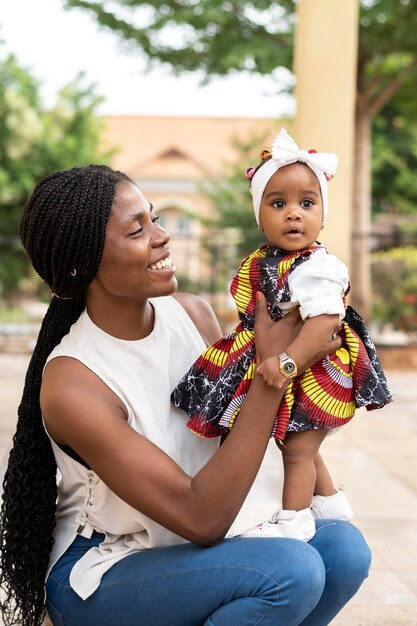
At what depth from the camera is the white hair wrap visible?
259cm

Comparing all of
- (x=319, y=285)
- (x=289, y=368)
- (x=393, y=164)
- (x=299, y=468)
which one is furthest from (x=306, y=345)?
(x=393, y=164)

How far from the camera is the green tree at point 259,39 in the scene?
12.8 meters

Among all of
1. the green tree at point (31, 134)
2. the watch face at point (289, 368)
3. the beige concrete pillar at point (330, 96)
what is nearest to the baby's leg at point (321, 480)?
the watch face at point (289, 368)

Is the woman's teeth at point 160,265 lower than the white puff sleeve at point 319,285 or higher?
higher

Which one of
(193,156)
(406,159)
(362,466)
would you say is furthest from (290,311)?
(193,156)

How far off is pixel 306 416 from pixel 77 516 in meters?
0.63

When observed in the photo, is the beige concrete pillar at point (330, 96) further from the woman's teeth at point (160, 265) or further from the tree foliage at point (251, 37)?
the woman's teeth at point (160, 265)

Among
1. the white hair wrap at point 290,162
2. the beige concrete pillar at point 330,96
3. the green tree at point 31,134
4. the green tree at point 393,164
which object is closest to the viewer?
the white hair wrap at point 290,162

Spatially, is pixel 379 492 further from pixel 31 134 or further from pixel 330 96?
pixel 31 134

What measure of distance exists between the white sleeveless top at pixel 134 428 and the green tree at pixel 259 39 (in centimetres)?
1088

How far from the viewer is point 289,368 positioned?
2.25m

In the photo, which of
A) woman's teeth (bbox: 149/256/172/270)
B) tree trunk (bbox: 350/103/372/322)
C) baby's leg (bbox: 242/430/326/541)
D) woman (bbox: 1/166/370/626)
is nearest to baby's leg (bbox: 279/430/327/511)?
baby's leg (bbox: 242/430/326/541)

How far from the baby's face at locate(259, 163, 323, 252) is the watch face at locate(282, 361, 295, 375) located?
0.43m

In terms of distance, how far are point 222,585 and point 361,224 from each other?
41.4ft
